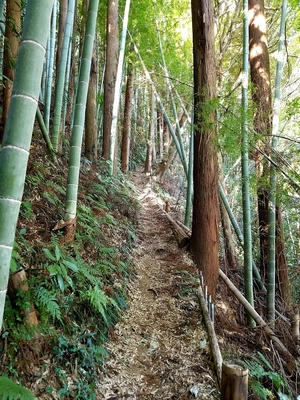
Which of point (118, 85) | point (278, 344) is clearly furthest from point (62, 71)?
point (278, 344)

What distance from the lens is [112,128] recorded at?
7.23 meters

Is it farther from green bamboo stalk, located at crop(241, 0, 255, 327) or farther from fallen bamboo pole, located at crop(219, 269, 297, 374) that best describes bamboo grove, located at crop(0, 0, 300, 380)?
fallen bamboo pole, located at crop(219, 269, 297, 374)

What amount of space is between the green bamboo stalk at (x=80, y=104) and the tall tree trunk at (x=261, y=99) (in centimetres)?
259

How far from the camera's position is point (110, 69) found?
725 cm

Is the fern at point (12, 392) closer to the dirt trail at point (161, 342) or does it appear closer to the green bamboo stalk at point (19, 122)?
the green bamboo stalk at point (19, 122)

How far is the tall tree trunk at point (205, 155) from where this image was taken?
4.07 meters

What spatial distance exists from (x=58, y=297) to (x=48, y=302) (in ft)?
0.97

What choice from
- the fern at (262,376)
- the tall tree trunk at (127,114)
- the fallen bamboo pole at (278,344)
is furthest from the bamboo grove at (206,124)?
the tall tree trunk at (127,114)

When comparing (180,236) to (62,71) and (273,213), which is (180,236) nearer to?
(273,213)

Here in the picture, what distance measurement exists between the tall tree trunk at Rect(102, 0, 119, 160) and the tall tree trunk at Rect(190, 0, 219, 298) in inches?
135

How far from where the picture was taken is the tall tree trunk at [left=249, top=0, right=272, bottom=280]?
438cm

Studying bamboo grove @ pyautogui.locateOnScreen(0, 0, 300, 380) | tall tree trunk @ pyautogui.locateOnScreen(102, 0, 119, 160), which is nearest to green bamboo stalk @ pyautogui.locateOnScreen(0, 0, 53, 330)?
bamboo grove @ pyautogui.locateOnScreen(0, 0, 300, 380)

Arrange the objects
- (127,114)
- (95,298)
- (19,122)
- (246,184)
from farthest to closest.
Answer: (127,114), (246,184), (95,298), (19,122)

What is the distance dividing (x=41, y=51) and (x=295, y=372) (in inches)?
164
